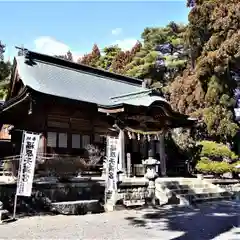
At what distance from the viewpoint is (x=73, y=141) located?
654 inches

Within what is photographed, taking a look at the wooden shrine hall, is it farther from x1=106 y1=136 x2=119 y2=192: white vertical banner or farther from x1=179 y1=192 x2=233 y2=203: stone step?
x1=106 y1=136 x2=119 y2=192: white vertical banner

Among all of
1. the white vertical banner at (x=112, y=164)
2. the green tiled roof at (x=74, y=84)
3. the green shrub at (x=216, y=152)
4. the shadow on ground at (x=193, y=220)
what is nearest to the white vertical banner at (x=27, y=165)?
the white vertical banner at (x=112, y=164)

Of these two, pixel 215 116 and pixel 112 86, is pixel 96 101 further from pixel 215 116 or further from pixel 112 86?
pixel 215 116

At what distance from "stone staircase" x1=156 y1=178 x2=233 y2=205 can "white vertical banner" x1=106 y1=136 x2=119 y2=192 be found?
8.93 feet

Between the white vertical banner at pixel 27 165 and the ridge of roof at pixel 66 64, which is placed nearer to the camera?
the white vertical banner at pixel 27 165

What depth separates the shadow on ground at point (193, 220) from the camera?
25.7ft

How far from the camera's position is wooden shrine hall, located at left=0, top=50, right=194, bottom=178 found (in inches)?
613

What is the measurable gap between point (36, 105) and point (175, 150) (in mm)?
10152

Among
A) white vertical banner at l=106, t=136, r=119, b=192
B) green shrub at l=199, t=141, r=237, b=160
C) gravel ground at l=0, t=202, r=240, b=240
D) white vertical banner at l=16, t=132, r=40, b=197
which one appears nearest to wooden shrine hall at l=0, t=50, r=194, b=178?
green shrub at l=199, t=141, r=237, b=160

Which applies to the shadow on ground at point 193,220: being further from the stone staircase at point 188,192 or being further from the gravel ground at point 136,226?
the stone staircase at point 188,192

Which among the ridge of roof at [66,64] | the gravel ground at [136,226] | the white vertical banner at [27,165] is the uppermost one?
the ridge of roof at [66,64]

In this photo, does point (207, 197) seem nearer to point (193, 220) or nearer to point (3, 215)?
point (193, 220)

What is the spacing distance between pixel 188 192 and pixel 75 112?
7113 millimetres

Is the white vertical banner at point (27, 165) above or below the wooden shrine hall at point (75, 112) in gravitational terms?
below
